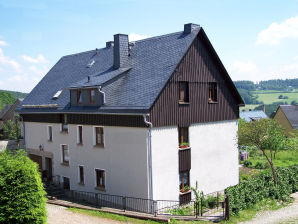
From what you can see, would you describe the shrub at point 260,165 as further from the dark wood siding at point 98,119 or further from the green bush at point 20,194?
the green bush at point 20,194

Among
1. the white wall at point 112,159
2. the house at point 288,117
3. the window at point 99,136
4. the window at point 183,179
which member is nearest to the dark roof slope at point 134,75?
the window at point 99,136

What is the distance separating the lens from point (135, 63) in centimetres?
2338

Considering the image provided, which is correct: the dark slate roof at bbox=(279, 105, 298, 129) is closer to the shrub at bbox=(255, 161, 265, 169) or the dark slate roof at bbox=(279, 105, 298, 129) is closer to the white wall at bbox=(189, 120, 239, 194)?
the shrub at bbox=(255, 161, 265, 169)

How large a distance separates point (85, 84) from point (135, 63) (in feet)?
12.7

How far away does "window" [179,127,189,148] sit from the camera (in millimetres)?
21047

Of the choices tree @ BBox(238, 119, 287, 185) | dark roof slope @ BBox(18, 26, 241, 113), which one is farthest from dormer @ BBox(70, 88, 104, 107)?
tree @ BBox(238, 119, 287, 185)

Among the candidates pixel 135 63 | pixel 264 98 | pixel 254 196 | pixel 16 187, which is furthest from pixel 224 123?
pixel 264 98

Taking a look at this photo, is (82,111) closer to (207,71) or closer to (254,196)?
(207,71)

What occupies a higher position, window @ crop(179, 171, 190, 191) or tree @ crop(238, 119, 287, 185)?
tree @ crop(238, 119, 287, 185)

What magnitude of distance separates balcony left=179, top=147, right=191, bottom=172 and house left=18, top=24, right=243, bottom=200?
0.21ft

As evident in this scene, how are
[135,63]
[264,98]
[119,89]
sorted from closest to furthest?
1. [119,89]
2. [135,63]
3. [264,98]

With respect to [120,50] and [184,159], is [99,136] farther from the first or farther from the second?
[120,50]

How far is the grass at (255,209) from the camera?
17.8 m

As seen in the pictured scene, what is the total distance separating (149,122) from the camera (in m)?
18.7
